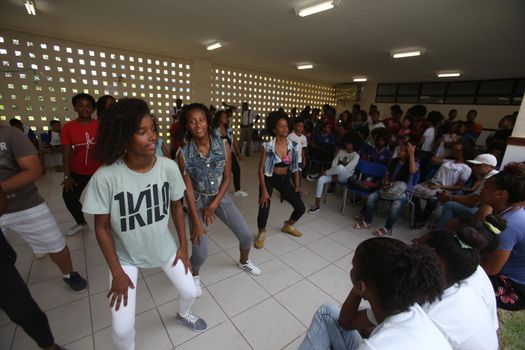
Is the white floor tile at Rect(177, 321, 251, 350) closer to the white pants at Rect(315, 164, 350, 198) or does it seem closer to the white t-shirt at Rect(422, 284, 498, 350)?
the white t-shirt at Rect(422, 284, 498, 350)

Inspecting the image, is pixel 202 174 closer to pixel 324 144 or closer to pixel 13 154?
pixel 13 154

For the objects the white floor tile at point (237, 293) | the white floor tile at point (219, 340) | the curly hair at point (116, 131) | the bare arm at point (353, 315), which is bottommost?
→ the white floor tile at point (219, 340)

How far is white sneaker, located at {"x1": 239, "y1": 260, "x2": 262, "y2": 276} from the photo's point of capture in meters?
2.23

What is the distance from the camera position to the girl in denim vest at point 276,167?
259cm

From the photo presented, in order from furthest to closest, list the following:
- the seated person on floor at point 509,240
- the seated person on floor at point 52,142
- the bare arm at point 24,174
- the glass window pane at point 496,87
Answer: the glass window pane at point 496,87, the seated person on floor at point 52,142, the seated person on floor at point 509,240, the bare arm at point 24,174

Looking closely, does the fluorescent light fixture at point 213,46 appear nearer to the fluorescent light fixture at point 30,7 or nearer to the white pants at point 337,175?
the fluorescent light fixture at point 30,7

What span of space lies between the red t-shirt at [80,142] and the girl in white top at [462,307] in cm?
272

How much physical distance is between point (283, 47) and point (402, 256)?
5760 millimetres

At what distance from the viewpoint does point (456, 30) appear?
3.94 meters

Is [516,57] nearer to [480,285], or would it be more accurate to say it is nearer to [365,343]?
[480,285]

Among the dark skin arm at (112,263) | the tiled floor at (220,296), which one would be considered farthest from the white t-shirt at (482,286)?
the dark skin arm at (112,263)

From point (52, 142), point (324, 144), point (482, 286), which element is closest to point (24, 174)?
point (482, 286)

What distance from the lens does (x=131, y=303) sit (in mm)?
1172

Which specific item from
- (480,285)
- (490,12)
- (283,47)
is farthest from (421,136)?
(480,285)
